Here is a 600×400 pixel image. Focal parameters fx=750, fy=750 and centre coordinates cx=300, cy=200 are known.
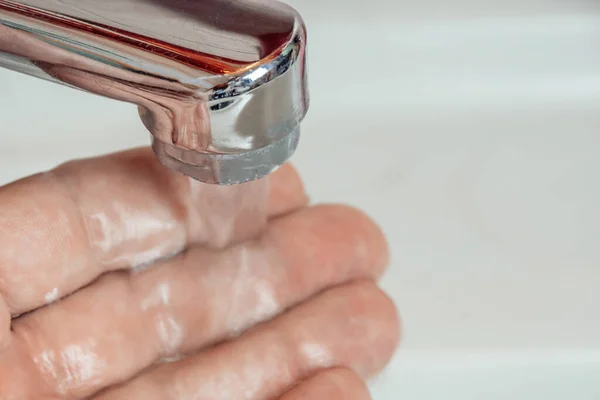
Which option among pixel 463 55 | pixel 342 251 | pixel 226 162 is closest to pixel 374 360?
pixel 342 251

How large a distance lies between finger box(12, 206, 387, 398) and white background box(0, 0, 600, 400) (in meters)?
0.10

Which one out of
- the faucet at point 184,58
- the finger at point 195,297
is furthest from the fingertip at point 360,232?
the faucet at point 184,58

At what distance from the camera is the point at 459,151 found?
0.58 meters

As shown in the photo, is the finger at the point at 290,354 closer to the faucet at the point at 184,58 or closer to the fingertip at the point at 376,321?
the fingertip at the point at 376,321

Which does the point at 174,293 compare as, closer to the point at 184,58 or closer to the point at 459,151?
the point at 184,58

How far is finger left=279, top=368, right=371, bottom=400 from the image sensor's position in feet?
1.15

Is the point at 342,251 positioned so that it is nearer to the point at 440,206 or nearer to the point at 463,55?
the point at 440,206

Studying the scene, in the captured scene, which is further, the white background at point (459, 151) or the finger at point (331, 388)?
the white background at point (459, 151)

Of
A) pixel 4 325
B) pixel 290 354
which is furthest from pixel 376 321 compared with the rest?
pixel 4 325

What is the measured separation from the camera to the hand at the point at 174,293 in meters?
0.34

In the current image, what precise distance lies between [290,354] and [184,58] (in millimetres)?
173

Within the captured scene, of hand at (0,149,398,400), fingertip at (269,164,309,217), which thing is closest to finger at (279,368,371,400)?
hand at (0,149,398,400)

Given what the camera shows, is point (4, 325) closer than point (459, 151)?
Yes

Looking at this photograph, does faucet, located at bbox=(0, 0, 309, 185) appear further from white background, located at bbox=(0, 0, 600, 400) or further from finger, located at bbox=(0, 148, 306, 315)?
white background, located at bbox=(0, 0, 600, 400)
